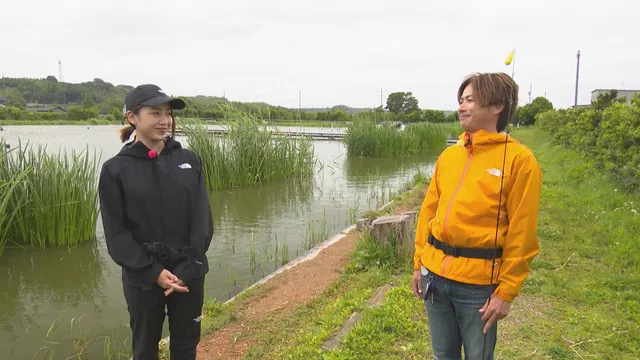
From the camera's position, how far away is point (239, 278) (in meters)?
4.97

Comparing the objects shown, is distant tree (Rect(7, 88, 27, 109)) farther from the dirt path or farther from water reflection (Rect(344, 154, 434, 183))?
the dirt path

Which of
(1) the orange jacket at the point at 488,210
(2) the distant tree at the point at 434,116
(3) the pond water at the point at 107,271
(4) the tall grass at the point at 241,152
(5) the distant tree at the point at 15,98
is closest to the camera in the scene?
(1) the orange jacket at the point at 488,210

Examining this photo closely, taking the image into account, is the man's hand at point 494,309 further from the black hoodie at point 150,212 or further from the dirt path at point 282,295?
the dirt path at point 282,295

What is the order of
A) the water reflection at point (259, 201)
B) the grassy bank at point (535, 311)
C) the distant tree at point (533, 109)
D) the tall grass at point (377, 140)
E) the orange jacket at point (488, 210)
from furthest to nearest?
the distant tree at point (533, 109)
the tall grass at point (377, 140)
the water reflection at point (259, 201)
the grassy bank at point (535, 311)
the orange jacket at point (488, 210)

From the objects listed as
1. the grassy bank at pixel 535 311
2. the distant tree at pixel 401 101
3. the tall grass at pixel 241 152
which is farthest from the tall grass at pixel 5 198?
the distant tree at pixel 401 101

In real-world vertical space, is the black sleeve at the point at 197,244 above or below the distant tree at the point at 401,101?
below

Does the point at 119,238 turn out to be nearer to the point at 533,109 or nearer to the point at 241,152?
the point at 241,152

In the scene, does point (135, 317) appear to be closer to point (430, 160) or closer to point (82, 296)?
point (82, 296)

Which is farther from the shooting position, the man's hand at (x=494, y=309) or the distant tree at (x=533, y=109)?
the distant tree at (x=533, y=109)

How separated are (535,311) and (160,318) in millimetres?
2881

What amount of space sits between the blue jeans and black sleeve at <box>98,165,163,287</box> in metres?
1.32

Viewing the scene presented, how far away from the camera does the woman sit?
193cm

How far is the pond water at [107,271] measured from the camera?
148 inches

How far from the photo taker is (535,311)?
10.7ft
